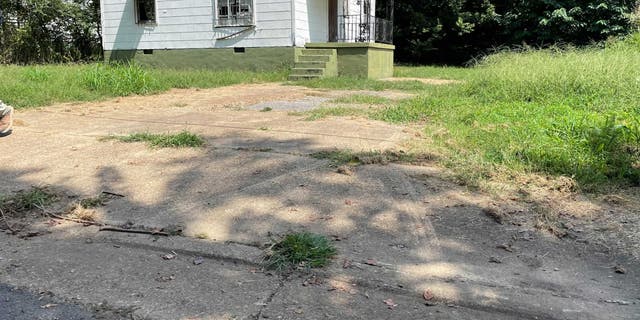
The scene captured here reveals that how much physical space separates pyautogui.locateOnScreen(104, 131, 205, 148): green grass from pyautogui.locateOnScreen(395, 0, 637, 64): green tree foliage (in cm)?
1768

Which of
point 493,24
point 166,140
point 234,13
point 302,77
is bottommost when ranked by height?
point 166,140

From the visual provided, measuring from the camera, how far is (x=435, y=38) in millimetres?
23250

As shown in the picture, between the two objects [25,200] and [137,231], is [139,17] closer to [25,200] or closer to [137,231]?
[25,200]

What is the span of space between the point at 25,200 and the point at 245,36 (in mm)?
11952

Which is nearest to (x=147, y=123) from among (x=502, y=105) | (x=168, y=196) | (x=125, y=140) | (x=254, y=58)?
(x=125, y=140)

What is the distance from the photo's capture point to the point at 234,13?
1477cm

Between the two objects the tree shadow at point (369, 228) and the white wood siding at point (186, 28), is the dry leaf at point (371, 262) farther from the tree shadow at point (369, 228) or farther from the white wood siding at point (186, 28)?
the white wood siding at point (186, 28)

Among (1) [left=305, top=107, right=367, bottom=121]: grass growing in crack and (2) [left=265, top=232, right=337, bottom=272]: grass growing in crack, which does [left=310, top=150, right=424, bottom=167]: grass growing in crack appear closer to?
(2) [left=265, top=232, right=337, bottom=272]: grass growing in crack

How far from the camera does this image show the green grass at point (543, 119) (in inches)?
157

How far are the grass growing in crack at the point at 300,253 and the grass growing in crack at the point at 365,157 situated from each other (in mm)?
1584

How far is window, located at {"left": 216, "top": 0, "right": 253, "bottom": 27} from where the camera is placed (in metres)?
14.5

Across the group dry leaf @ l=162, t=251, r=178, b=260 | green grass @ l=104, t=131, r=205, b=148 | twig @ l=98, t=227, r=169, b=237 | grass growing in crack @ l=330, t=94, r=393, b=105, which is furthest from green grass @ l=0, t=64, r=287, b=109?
dry leaf @ l=162, t=251, r=178, b=260

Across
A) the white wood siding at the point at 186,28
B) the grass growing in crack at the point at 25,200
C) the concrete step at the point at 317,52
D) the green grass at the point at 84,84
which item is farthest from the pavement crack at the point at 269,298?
the white wood siding at the point at 186,28

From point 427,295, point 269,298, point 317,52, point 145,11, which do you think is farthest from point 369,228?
point 145,11
